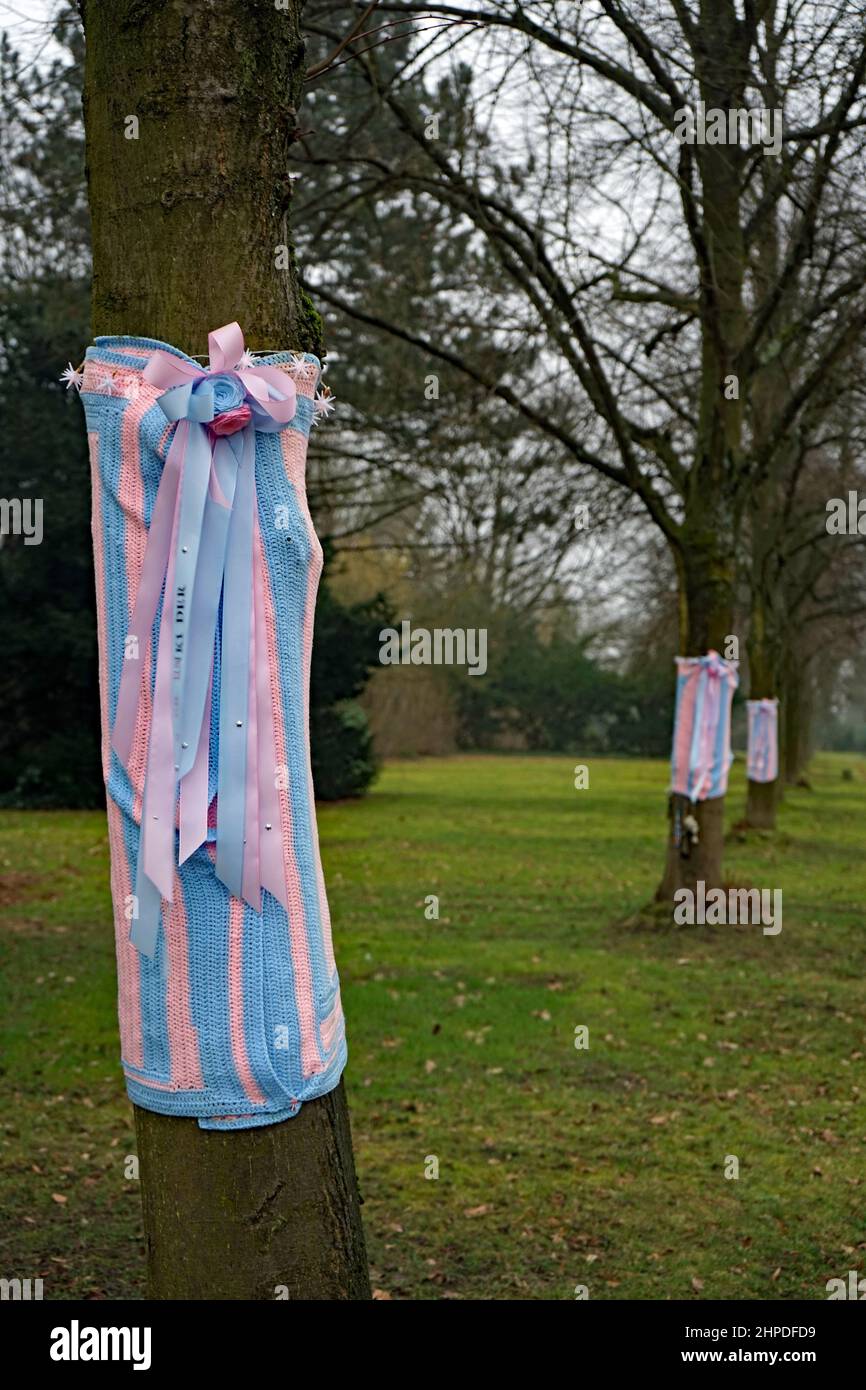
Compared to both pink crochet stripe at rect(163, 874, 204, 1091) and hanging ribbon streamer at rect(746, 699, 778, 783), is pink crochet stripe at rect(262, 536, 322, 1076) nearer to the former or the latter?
pink crochet stripe at rect(163, 874, 204, 1091)

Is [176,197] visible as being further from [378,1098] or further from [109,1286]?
[378,1098]

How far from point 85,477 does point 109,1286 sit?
1891 centimetres

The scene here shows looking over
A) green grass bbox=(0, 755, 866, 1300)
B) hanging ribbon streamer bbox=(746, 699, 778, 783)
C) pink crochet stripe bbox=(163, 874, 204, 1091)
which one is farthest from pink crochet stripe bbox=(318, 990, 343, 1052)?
hanging ribbon streamer bbox=(746, 699, 778, 783)

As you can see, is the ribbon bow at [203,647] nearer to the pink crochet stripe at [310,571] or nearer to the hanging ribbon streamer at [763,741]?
the pink crochet stripe at [310,571]

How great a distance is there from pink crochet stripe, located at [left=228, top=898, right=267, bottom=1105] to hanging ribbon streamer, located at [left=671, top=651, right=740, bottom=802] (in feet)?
29.9

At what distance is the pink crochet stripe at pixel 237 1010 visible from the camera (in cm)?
299

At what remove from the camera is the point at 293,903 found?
3.08m

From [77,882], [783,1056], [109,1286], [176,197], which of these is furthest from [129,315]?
[77,882]

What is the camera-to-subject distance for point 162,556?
119 inches

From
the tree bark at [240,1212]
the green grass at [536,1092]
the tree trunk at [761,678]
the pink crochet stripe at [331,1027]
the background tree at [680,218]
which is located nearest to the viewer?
the tree bark at [240,1212]

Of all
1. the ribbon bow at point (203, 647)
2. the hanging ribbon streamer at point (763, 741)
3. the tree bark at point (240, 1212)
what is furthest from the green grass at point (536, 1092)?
the hanging ribbon streamer at point (763, 741)

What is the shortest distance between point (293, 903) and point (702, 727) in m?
9.53

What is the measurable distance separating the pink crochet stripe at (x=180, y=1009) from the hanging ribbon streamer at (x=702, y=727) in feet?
30.0

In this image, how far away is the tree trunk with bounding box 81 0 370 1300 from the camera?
2.99 metres
